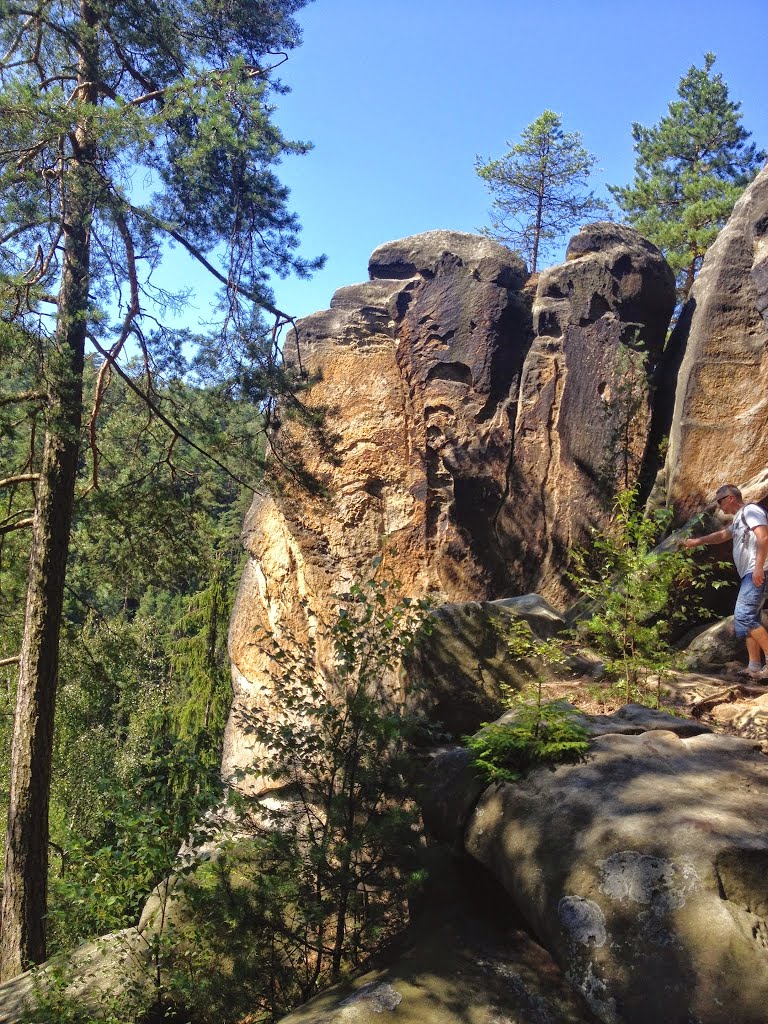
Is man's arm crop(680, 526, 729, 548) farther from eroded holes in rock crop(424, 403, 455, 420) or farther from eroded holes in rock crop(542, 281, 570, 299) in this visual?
eroded holes in rock crop(542, 281, 570, 299)

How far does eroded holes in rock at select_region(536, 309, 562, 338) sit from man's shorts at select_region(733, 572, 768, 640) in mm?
5139

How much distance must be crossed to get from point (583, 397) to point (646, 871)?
24.8 ft

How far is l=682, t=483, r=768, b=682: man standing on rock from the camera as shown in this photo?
615 cm

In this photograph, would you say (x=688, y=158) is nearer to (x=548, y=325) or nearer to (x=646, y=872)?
(x=548, y=325)

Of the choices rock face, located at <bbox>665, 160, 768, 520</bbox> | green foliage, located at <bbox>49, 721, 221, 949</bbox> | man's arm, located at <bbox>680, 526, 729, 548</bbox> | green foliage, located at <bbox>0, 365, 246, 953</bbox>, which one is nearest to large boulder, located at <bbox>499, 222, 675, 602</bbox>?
rock face, located at <bbox>665, 160, 768, 520</bbox>

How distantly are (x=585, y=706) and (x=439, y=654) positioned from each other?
1149mm

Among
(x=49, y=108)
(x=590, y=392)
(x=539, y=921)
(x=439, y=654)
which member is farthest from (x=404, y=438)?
(x=539, y=921)

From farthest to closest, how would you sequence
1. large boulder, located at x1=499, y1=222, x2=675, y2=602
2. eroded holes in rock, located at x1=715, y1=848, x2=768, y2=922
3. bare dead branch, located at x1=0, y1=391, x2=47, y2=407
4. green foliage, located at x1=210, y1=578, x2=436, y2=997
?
large boulder, located at x1=499, y1=222, x2=675, y2=602 < bare dead branch, located at x1=0, y1=391, x2=47, y2=407 < green foliage, located at x1=210, y1=578, x2=436, y2=997 < eroded holes in rock, located at x1=715, y1=848, x2=768, y2=922

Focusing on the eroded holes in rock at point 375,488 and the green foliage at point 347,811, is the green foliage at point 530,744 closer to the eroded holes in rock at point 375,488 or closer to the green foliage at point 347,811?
the green foliage at point 347,811

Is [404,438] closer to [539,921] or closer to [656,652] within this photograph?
[656,652]

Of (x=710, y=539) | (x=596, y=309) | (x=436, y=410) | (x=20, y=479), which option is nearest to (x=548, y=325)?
(x=596, y=309)

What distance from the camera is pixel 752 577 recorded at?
6.20 metres

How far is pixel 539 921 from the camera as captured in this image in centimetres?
350

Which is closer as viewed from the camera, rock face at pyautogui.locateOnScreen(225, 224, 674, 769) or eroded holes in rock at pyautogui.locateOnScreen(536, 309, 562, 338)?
rock face at pyautogui.locateOnScreen(225, 224, 674, 769)
